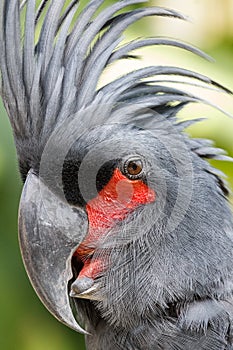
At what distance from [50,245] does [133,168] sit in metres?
0.32

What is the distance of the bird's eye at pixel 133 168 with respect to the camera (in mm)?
2092

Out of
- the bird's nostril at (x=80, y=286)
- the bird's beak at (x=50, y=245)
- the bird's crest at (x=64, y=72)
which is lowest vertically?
the bird's nostril at (x=80, y=286)

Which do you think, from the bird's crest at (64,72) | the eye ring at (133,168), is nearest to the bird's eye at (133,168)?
the eye ring at (133,168)

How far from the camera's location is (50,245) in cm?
206

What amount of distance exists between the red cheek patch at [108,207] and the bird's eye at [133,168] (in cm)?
2

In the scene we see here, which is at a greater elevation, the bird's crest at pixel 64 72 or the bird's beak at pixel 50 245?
the bird's crest at pixel 64 72

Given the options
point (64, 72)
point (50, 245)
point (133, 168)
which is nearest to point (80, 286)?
point (50, 245)

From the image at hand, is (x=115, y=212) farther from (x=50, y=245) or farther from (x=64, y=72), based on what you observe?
(x=64, y=72)

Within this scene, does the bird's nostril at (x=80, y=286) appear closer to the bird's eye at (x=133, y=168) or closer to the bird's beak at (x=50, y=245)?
the bird's beak at (x=50, y=245)

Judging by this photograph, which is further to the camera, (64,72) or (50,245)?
(64,72)

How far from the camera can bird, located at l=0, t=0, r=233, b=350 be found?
2.09 m

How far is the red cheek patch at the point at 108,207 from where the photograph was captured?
6.93 feet

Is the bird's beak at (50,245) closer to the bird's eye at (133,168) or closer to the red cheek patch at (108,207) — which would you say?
the red cheek patch at (108,207)

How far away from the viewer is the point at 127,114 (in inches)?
84.7
